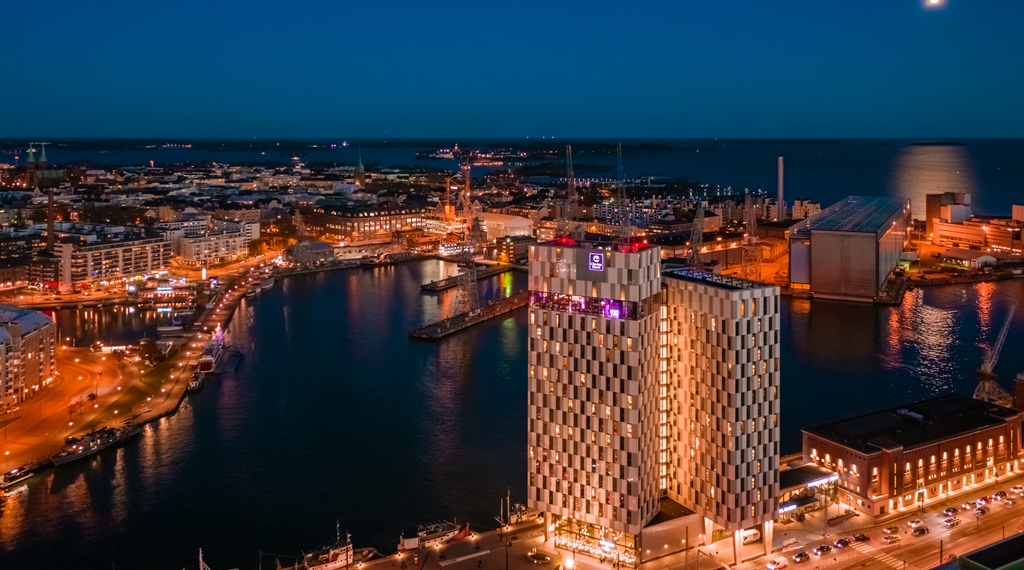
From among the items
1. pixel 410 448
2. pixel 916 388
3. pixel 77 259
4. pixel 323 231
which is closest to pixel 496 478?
pixel 410 448

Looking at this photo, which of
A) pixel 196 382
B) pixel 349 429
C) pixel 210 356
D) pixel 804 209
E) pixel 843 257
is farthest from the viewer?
pixel 804 209

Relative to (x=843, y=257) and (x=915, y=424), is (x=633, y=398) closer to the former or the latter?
(x=915, y=424)

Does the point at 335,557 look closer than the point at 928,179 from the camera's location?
Yes

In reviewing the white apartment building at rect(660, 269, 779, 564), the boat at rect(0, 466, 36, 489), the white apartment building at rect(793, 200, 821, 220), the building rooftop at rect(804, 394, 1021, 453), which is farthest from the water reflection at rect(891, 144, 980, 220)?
the boat at rect(0, 466, 36, 489)

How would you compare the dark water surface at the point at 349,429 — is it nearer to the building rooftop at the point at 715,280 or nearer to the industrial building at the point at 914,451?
the industrial building at the point at 914,451

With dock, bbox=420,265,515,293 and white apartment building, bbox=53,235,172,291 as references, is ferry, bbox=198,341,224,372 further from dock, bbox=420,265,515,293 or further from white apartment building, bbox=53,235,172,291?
white apartment building, bbox=53,235,172,291

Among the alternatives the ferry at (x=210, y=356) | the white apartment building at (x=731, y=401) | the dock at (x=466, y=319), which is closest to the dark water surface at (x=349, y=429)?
the dock at (x=466, y=319)

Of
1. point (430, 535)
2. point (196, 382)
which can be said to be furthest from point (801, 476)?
point (196, 382)

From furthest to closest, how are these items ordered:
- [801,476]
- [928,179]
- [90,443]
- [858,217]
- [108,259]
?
[928,179]
[858,217]
[108,259]
[90,443]
[801,476]
